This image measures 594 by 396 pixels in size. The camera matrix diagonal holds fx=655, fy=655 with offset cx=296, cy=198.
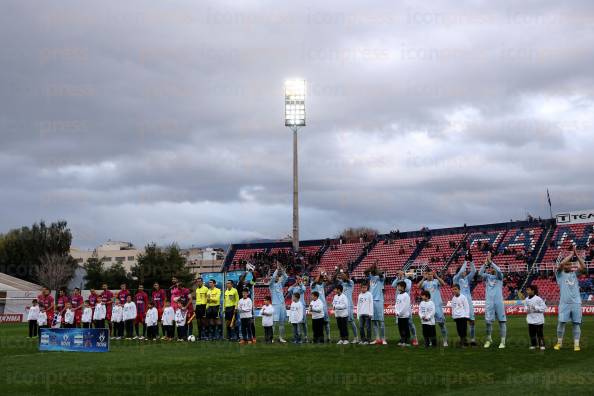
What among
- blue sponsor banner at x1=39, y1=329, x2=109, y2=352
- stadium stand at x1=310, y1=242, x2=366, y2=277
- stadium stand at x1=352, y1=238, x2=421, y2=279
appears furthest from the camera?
stadium stand at x1=310, y1=242, x2=366, y2=277

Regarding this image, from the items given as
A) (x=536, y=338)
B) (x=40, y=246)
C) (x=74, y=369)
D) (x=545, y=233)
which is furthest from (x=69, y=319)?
(x=40, y=246)

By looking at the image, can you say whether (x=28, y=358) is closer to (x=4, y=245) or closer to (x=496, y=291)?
(x=496, y=291)

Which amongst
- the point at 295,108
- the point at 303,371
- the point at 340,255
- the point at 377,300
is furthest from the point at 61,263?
the point at 303,371

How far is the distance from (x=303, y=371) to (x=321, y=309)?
275 inches

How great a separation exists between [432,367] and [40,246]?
74.8m

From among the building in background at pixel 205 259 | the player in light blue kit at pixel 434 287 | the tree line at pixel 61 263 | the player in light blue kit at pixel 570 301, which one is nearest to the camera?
the player in light blue kit at pixel 570 301

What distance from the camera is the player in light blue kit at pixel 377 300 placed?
19734 mm

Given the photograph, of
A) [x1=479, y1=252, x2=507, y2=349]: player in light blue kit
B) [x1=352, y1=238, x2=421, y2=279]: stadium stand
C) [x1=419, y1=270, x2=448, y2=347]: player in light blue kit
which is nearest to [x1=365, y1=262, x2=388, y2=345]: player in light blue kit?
[x1=419, y1=270, x2=448, y2=347]: player in light blue kit

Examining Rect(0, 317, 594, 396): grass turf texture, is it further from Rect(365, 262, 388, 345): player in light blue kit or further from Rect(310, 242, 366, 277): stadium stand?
Rect(310, 242, 366, 277): stadium stand

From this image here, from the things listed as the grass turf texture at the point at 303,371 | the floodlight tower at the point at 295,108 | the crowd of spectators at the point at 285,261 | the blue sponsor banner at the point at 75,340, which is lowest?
the grass turf texture at the point at 303,371

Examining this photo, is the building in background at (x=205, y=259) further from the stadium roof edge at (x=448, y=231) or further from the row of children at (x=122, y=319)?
the row of children at (x=122, y=319)

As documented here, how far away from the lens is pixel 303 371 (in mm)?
13352

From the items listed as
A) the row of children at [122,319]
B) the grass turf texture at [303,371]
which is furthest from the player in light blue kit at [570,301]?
the row of children at [122,319]

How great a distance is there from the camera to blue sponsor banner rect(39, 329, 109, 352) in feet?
61.4
